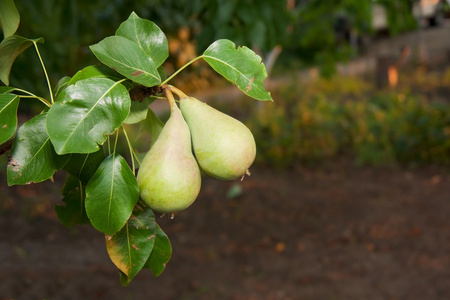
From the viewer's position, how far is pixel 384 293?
3.36 m

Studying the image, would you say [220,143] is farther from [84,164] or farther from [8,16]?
[8,16]

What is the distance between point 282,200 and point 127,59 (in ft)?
13.6

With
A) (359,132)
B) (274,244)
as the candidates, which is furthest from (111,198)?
(359,132)

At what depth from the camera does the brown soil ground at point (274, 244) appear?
343 cm

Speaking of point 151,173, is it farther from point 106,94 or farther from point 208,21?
point 208,21

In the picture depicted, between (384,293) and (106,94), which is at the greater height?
(106,94)

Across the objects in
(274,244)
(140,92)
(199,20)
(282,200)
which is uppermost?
(140,92)

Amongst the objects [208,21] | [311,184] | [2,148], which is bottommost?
[311,184]

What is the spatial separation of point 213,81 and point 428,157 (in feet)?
18.1

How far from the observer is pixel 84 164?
891 millimetres

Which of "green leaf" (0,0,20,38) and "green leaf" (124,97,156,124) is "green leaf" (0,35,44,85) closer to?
"green leaf" (0,0,20,38)

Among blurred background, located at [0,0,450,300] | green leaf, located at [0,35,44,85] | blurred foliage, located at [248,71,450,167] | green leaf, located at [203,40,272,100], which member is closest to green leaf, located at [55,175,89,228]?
green leaf, located at [0,35,44,85]

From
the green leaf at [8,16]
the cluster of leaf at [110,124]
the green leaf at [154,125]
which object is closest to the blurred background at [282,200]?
the green leaf at [8,16]

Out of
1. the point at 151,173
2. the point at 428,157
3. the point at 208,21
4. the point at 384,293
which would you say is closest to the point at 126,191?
the point at 151,173
